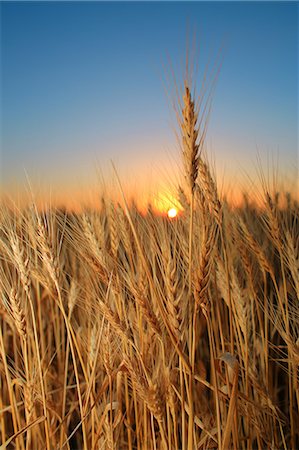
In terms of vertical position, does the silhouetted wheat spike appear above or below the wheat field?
above

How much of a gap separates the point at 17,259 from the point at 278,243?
2.71 feet

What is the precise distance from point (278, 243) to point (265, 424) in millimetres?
573

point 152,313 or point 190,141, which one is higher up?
point 190,141

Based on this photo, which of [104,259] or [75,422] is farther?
[75,422]

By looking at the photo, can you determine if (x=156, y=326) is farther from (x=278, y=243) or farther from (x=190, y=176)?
(x=278, y=243)

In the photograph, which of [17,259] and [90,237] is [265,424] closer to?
[90,237]

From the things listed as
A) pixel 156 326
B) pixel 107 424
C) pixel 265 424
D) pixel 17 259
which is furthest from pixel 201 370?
pixel 17 259

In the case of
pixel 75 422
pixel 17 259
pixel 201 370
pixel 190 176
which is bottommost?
pixel 75 422

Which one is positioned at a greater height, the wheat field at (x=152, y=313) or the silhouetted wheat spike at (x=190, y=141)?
the silhouetted wheat spike at (x=190, y=141)

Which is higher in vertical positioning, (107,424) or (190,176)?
(190,176)

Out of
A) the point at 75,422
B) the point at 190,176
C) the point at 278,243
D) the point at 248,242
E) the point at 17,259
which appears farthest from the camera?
the point at 75,422

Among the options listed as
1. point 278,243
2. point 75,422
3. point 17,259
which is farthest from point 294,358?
point 75,422

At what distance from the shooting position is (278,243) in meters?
1.43

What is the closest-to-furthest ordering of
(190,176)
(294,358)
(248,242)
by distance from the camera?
(190,176)
(294,358)
(248,242)
